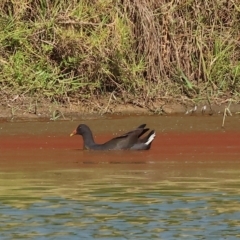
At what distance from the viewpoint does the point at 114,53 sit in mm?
17438

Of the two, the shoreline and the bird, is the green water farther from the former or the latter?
the shoreline

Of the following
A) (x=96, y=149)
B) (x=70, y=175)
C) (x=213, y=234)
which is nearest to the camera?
(x=213, y=234)

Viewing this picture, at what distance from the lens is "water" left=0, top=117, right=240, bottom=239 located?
9000 mm

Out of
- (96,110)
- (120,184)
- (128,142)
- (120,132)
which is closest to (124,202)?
(120,184)

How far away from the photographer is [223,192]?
35.0ft

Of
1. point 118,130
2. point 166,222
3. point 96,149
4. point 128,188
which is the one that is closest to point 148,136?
point 96,149

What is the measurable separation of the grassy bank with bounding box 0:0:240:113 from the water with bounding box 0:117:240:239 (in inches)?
41.6

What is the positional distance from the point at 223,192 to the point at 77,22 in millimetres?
7268

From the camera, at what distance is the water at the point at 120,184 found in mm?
9000

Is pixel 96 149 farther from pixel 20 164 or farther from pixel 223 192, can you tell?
pixel 223 192

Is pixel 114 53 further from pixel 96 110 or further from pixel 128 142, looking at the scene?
pixel 128 142

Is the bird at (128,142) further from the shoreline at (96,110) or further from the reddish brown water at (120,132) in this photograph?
the shoreline at (96,110)

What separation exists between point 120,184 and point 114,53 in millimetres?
6457

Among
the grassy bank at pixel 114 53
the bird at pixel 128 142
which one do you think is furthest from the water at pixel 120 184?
the grassy bank at pixel 114 53
